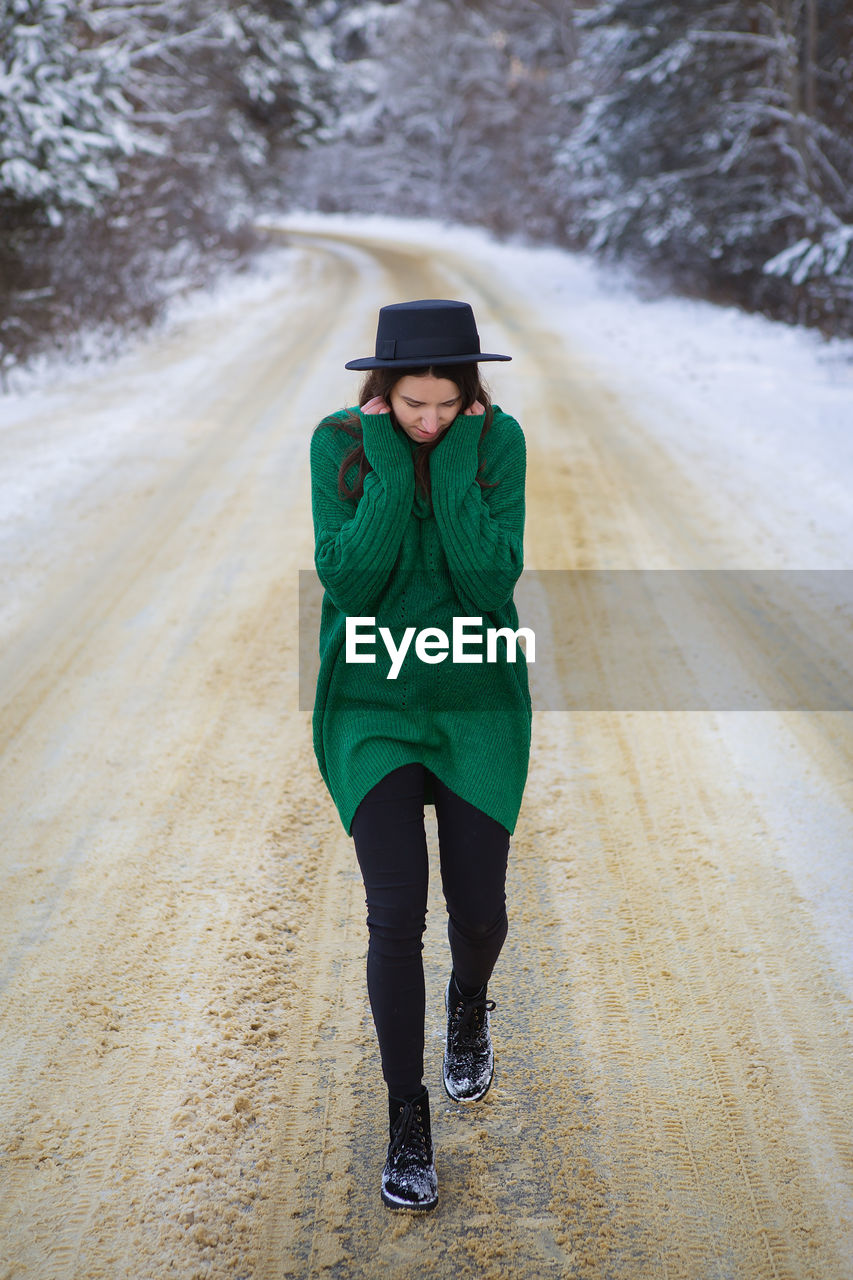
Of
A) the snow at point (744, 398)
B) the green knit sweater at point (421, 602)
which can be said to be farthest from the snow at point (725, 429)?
the green knit sweater at point (421, 602)

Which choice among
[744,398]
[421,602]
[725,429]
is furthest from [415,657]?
[744,398]

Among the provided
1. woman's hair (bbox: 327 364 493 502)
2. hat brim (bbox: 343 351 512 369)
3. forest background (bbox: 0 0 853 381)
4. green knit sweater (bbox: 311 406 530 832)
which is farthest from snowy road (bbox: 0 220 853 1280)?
forest background (bbox: 0 0 853 381)

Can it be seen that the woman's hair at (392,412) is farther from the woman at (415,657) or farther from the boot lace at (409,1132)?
the boot lace at (409,1132)

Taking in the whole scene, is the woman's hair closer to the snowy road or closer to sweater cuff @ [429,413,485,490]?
sweater cuff @ [429,413,485,490]

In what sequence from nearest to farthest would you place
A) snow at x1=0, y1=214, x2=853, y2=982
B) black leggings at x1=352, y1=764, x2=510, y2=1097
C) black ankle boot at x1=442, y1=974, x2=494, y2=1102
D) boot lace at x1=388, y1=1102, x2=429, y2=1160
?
black leggings at x1=352, y1=764, x2=510, y2=1097 < boot lace at x1=388, y1=1102, x2=429, y2=1160 < black ankle boot at x1=442, y1=974, x2=494, y2=1102 < snow at x1=0, y1=214, x2=853, y2=982

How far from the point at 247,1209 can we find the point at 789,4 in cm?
1722

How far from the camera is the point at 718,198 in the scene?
16203 mm

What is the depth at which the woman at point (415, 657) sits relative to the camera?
2215 mm

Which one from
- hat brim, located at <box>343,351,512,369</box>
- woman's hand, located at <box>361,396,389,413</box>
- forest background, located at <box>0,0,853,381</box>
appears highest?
forest background, located at <box>0,0,853,381</box>

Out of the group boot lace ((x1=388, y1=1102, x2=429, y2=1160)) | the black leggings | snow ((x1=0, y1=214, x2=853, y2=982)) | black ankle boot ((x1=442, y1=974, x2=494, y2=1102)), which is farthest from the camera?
snow ((x1=0, y1=214, x2=853, y2=982))

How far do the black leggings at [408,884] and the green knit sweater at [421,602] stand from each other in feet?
0.15

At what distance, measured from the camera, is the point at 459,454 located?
7.51 ft

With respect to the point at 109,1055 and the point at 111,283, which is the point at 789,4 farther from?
the point at 109,1055

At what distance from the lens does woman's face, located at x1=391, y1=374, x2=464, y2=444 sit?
2260mm
